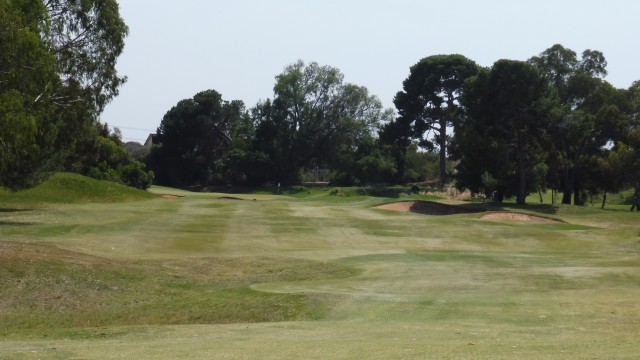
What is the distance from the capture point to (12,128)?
109ft

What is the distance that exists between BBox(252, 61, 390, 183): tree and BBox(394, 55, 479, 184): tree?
831 inches

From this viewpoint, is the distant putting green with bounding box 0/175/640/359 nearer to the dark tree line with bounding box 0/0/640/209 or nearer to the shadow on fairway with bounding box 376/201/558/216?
Result: the dark tree line with bounding box 0/0/640/209

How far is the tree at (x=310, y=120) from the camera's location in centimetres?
12544

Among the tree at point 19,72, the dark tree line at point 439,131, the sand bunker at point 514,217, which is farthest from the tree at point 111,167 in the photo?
the tree at point 19,72

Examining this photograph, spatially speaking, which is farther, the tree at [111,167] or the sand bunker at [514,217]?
the tree at [111,167]

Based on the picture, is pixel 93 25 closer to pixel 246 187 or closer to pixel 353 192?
pixel 353 192

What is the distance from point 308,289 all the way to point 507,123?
161 ft

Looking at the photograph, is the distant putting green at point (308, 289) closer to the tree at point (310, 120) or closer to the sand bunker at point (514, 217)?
the sand bunker at point (514, 217)

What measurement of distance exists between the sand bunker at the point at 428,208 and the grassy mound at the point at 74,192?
24243 millimetres

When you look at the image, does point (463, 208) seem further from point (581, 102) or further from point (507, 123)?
point (581, 102)

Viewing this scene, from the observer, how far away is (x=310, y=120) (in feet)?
416

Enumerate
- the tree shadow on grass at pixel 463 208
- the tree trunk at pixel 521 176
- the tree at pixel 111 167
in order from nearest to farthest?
1. the tree shadow on grass at pixel 463 208
2. the tree trunk at pixel 521 176
3. the tree at pixel 111 167

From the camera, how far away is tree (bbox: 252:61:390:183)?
12544 centimetres

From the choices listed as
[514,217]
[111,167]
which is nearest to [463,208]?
[514,217]
